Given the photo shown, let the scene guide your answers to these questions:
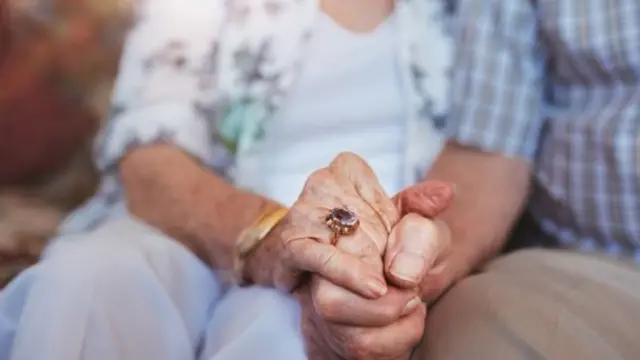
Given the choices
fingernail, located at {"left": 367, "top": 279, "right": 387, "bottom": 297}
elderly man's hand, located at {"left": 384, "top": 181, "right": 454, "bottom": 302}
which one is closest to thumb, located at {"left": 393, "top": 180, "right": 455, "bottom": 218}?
elderly man's hand, located at {"left": 384, "top": 181, "right": 454, "bottom": 302}

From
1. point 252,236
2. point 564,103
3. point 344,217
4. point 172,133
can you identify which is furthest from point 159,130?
point 564,103

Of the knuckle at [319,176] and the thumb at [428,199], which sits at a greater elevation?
the knuckle at [319,176]

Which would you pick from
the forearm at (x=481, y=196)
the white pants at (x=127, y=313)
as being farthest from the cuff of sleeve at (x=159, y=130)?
the forearm at (x=481, y=196)

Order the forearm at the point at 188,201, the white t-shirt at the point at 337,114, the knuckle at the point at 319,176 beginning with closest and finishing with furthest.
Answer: the knuckle at the point at 319,176 → the forearm at the point at 188,201 → the white t-shirt at the point at 337,114

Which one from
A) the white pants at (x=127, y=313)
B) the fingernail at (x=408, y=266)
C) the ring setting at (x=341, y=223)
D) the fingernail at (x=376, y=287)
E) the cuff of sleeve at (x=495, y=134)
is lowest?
the white pants at (x=127, y=313)

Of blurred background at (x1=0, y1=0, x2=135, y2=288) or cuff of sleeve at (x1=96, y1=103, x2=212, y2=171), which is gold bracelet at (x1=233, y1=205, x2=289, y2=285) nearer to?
cuff of sleeve at (x1=96, y1=103, x2=212, y2=171)

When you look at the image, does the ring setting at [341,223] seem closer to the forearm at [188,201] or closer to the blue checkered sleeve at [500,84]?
the forearm at [188,201]

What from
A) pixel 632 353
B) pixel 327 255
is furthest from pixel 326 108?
pixel 632 353
